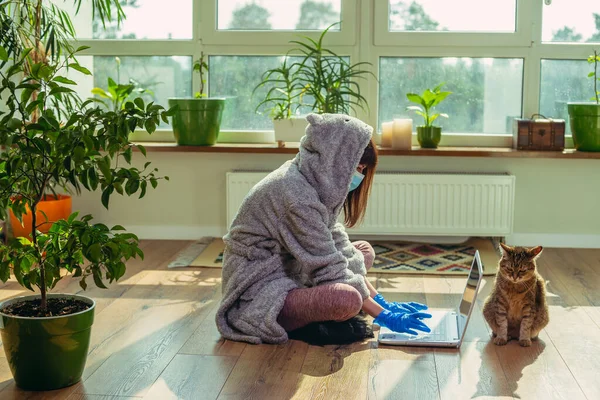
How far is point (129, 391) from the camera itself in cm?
239

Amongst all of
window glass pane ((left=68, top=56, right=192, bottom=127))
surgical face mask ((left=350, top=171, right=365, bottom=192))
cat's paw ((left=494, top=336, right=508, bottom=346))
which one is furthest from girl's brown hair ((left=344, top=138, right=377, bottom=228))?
window glass pane ((left=68, top=56, right=192, bottom=127))

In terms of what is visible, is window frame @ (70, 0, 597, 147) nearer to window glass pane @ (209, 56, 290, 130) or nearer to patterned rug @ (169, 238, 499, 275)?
window glass pane @ (209, 56, 290, 130)

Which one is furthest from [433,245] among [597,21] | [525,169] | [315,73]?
[597,21]

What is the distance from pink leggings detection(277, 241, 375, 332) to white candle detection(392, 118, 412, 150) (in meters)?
1.82

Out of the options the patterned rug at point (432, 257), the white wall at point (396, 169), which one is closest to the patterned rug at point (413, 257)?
the patterned rug at point (432, 257)

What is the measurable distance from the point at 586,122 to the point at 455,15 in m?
0.92

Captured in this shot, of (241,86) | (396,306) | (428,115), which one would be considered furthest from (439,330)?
(241,86)

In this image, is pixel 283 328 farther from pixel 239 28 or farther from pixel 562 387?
pixel 239 28

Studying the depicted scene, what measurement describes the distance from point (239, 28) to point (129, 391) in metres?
2.81

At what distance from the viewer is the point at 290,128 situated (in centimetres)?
447

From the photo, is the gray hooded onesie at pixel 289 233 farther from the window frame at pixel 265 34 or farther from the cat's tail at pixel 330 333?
the window frame at pixel 265 34

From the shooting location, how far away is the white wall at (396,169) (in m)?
Result: 4.63

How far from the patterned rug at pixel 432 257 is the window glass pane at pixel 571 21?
1209 mm

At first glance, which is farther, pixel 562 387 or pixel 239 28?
pixel 239 28
